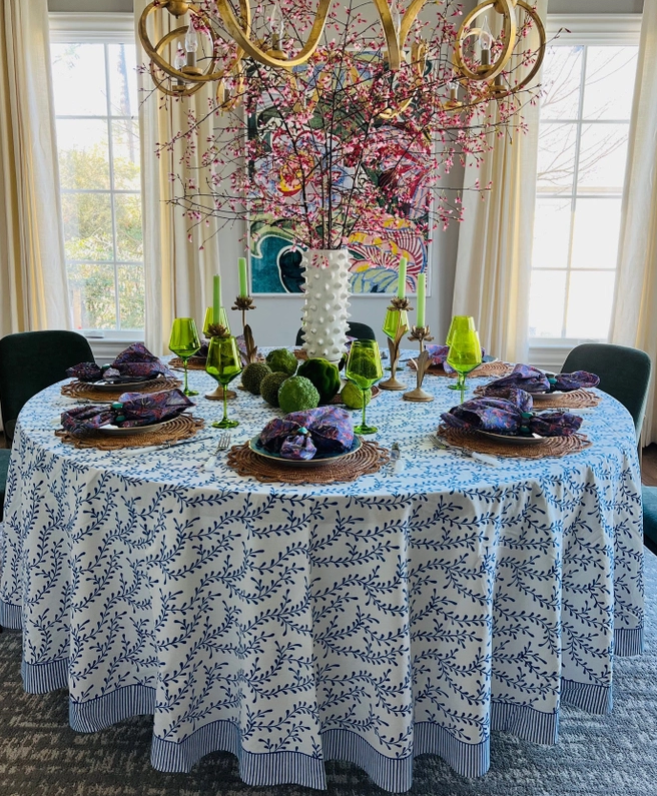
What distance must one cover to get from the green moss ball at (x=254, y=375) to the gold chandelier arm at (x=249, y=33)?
849mm

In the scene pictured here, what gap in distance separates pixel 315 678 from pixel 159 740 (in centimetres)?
34

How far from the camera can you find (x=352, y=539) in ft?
4.17

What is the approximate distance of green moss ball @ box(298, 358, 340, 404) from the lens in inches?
72.4

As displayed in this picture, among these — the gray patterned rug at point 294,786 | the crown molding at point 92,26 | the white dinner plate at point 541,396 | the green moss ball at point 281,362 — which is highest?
the crown molding at point 92,26

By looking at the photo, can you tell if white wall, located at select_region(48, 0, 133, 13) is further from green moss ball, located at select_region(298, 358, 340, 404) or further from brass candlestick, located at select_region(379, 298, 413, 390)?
green moss ball, located at select_region(298, 358, 340, 404)

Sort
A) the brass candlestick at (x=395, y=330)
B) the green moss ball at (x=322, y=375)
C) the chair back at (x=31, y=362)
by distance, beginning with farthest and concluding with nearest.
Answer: the chair back at (x=31, y=362), the brass candlestick at (x=395, y=330), the green moss ball at (x=322, y=375)

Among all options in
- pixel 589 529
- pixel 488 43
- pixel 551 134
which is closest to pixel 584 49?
pixel 551 134

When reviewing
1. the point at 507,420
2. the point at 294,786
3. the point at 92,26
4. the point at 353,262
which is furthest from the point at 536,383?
the point at 92,26

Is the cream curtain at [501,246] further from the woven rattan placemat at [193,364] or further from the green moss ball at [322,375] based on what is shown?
the green moss ball at [322,375]

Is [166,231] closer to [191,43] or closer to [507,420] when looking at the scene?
[191,43]

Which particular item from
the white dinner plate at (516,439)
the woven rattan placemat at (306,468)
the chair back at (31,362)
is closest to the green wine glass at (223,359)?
the woven rattan placemat at (306,468)

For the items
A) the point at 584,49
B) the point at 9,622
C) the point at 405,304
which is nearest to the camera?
the point at 9,622

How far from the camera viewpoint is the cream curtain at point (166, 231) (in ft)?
12.6

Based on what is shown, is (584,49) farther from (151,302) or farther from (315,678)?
(315,678)
